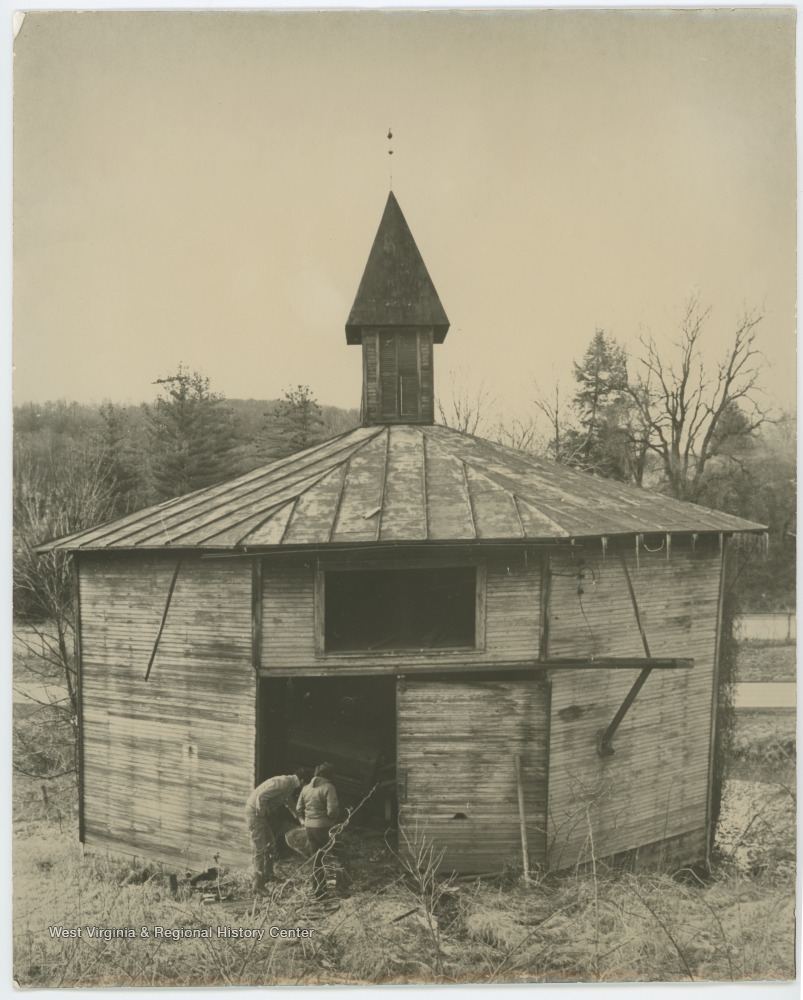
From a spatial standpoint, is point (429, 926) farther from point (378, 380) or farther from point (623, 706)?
point (378, 380)

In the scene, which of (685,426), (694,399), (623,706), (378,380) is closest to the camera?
(623,706)

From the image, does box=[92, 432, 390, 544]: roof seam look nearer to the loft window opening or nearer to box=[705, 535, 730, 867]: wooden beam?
the loft window opening

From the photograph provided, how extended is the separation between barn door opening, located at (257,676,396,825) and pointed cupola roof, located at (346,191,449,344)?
719 cm

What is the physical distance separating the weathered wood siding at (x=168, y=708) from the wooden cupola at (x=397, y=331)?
17.7 ft

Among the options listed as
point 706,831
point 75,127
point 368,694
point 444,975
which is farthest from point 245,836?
point 75,127

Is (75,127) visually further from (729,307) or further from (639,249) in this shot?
(729,307)

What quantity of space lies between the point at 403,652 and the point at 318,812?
2.52 metres

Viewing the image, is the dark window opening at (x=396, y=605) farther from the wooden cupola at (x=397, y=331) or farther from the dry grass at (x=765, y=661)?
the dry grass at (x=765, y=661)

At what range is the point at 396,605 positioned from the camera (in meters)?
15.1

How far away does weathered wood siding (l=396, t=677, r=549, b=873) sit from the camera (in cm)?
1012

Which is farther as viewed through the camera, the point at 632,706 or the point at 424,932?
the point at 632,706

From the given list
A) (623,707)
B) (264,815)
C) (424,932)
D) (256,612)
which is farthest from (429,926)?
(256,612)

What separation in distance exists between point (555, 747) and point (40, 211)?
35.8 feet

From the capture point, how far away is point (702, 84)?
34.9 feet
